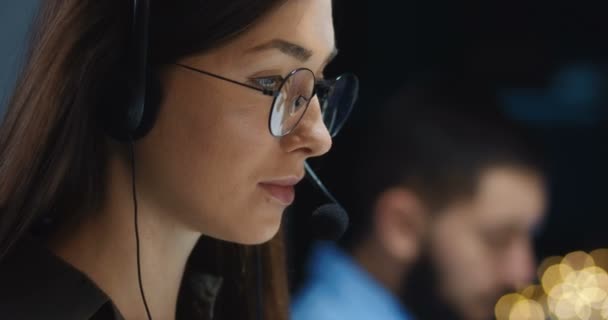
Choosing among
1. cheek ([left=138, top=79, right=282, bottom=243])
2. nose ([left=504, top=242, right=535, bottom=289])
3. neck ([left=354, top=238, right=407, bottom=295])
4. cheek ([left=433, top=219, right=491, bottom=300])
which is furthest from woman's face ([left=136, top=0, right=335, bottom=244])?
nose ([left=504, top=242, right=535, bottom=289])

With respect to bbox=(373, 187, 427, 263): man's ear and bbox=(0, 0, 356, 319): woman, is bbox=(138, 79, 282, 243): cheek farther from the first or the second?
bbox=(373, 187, 427, 263): man's ear

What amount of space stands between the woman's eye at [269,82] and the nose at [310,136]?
0.17ft

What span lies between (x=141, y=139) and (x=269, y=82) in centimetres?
16

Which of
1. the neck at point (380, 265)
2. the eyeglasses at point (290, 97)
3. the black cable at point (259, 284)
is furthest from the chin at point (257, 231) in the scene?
the neck at point (380, 265)

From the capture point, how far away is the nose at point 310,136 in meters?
1.08

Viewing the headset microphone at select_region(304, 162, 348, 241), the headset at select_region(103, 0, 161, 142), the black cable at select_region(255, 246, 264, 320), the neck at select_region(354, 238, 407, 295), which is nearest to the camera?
the headset at select_region(103, 0, 161, 142)

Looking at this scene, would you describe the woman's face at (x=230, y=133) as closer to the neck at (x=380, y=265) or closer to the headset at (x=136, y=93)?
the headset at (x=136, y=93)

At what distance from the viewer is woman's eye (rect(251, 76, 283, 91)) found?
3.50 feet

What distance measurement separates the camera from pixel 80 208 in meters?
1.12

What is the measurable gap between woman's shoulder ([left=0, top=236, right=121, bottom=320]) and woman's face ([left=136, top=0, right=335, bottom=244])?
0.44 ft

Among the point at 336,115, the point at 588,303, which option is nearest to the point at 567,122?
the point at 588,303

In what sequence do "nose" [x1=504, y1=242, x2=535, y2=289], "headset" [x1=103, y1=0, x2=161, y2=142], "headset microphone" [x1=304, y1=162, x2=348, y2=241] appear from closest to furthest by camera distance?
"headset" [x1=103, y1=0, x2=161, y2=142] < "headset microphone" [x1=304, y1=162, x2=348, y2=241] < "nose" [x1=504, y1=242, x2=535, y2=289]

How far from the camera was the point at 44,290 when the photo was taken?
103 centimetres

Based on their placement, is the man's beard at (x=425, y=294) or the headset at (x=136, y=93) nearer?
the headset at (x=136, y=93)
